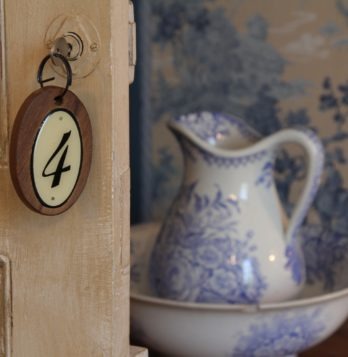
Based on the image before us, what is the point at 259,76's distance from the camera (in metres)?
0.92

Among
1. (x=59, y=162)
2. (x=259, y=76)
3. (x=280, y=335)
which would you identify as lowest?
(x=280, y=335)

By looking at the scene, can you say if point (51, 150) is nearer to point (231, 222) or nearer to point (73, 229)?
point (73, 229)

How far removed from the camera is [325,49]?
2.88ft

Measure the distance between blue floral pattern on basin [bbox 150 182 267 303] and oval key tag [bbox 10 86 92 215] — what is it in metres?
0.28

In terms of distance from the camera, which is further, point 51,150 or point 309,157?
point 309,157

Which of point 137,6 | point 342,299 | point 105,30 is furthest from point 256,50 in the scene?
point 105,30

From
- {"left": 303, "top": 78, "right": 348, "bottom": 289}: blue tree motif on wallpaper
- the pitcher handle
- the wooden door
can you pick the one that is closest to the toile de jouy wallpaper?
Answer: {"left": 303, "top": 78, "right": 348, "bottom": 289}: blue tree motif on wallpaper

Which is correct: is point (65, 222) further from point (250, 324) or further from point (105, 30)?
point (250, 324)

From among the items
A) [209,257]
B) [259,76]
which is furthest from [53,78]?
[259,76]

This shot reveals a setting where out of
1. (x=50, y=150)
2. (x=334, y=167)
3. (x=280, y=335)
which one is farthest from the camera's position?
(x=334, y=167)

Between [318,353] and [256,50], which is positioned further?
[256,50]

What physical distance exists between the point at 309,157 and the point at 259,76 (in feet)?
0.87

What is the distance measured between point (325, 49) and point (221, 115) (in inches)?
9.0

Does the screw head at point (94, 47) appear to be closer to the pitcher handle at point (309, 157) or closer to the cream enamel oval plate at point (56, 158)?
the cream enamel oval plate at point (56, 158)
